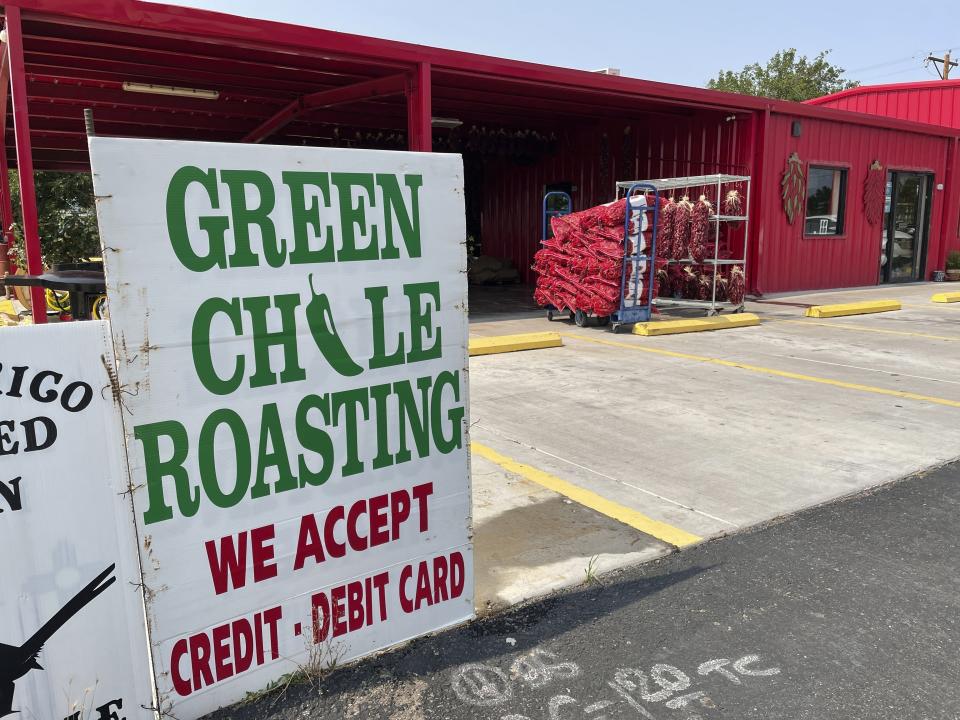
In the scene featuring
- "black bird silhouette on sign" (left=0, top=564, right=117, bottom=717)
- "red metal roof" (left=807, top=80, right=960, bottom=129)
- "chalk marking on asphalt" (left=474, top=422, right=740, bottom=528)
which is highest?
"red metal roof" (left=807, top=80, right=960, bottom=129)

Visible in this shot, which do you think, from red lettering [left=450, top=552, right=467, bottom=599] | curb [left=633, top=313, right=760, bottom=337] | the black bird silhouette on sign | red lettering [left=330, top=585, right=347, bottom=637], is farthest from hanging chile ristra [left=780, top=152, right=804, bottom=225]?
the black bird silhouette on sign

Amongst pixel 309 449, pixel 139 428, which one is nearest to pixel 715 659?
pixel 309 449

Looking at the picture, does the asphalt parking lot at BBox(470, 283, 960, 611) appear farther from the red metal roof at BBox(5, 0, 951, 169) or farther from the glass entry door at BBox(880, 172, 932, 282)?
the glass entry door at BBox(880, 172, 932, 282)

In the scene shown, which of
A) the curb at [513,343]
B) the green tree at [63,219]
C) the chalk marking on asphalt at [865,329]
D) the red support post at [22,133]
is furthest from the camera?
the green tree at [63,219]

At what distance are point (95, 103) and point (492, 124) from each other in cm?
856

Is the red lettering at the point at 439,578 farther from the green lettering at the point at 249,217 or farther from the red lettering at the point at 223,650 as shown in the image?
the green lettering at the point at 249,217

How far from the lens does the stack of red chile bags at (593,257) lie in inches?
430

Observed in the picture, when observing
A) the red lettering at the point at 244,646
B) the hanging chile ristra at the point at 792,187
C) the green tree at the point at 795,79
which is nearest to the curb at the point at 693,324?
the hanging chile ristra at the point at 792,187

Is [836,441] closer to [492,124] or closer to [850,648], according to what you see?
[850,648]

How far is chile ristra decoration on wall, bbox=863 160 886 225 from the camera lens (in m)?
17.1

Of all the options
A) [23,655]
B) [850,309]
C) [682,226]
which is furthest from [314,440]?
[850,309]

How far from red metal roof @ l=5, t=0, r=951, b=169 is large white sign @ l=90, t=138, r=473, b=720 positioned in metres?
6.81

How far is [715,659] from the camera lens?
2732mm

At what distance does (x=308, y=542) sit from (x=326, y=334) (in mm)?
740
